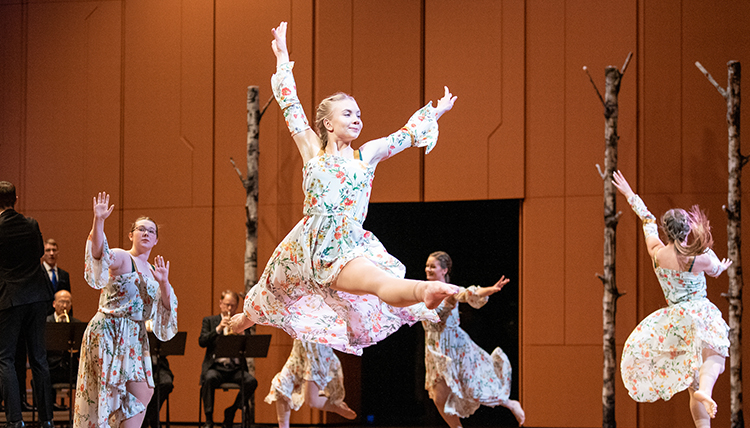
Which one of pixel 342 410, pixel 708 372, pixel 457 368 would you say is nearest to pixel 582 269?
pixel 457 368

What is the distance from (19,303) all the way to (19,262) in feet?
0.92

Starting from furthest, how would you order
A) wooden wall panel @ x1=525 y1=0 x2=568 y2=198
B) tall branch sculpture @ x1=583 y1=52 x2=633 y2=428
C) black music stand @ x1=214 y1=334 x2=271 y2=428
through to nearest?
1. wooden wall panel @ x1=525 y1=0 x2=568 y2=198
2. tall branch sculpture @ x1=583 y1=52 x2=633 y2=428
3. black music stand @ x1=214 y1=334 x2=271 y2=428

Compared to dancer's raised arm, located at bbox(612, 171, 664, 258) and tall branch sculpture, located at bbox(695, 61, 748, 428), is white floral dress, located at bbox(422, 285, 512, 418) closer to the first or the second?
dancer's raised arm, located at bbox(612, 171, 664, 258)

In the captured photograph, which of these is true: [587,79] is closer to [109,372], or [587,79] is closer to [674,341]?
[674,341]

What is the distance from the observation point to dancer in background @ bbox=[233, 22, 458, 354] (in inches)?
147

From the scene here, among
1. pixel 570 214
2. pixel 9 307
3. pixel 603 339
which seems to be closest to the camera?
pixel 9 307

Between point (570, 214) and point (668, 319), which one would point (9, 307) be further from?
point (570, 214)

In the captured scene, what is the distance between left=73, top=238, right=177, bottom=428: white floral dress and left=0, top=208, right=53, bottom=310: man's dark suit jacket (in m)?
0.58

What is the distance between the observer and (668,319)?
5.59 metres

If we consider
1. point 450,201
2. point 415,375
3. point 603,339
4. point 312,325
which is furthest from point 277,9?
point 312,325

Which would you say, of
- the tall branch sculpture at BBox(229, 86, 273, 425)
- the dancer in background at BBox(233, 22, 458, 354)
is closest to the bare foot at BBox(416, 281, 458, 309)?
the dancer in background at BBox(233, 22, 458, 354)

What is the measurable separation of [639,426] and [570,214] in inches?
79.0

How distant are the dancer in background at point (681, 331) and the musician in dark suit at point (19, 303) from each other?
396 cm

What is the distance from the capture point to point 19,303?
17.4ft
